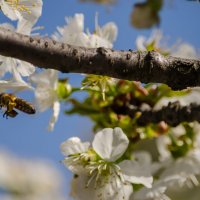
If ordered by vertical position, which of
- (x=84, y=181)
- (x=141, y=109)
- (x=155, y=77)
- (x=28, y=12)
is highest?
(x=28, y=12)

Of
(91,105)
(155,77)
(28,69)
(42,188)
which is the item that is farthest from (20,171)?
(155,77)

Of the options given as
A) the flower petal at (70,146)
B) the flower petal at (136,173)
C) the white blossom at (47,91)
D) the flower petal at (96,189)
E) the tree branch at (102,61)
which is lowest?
the flower petal at (96,189)

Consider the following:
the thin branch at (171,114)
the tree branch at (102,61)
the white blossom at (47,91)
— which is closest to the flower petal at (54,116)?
the white blossom at (47,91)

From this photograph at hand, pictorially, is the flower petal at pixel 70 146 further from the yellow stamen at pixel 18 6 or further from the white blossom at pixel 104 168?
the yellow stamen at pixel 18 6

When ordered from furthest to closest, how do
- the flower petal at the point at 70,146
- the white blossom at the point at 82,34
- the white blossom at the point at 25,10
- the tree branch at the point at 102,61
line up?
the white blossom at the point at 82,34 < the flower petal at the point at 70,146 < the white blossom at the point at 25,10 < the tree branch at the point at 102,61

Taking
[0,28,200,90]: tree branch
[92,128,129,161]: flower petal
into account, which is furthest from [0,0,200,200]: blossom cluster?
[0,28,200,90]: tree branch

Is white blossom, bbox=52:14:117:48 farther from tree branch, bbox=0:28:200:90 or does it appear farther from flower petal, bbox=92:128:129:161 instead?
tree branch, bbox=0:28:200:90

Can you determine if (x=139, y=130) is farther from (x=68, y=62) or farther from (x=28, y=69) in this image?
(x=68, y=62)
